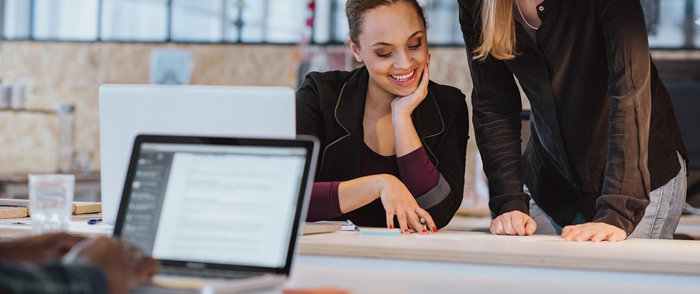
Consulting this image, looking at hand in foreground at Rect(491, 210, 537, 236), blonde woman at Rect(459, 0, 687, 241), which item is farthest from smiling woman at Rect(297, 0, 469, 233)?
hand in foreground at Rect(491, 210, 537, 236)

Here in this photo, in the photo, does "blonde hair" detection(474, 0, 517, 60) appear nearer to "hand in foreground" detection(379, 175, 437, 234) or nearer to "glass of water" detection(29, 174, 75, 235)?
"hand in foreground" detection(379, 175, 437, 234)

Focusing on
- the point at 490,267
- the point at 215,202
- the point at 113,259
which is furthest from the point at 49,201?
the point at 490,267

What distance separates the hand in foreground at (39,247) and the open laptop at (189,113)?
468mm

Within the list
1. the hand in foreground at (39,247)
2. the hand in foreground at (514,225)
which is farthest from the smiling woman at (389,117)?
the hand in foreground at (39,247)

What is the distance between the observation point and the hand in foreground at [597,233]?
53.6 inches

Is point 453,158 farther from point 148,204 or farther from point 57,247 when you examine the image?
point 57,247

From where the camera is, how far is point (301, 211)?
2.87 ft

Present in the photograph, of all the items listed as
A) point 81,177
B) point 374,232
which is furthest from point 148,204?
point 81,177

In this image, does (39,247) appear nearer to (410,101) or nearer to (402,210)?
(402,210)

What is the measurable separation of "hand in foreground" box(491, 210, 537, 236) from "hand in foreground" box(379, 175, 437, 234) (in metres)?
0.13

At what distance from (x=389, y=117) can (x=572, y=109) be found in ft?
1.48

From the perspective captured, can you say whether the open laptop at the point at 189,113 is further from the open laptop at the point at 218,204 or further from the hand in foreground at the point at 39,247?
the hand in foreground at the point at 39,247

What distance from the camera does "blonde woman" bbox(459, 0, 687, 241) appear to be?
1.48 metres

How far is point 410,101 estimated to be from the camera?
1.79m
